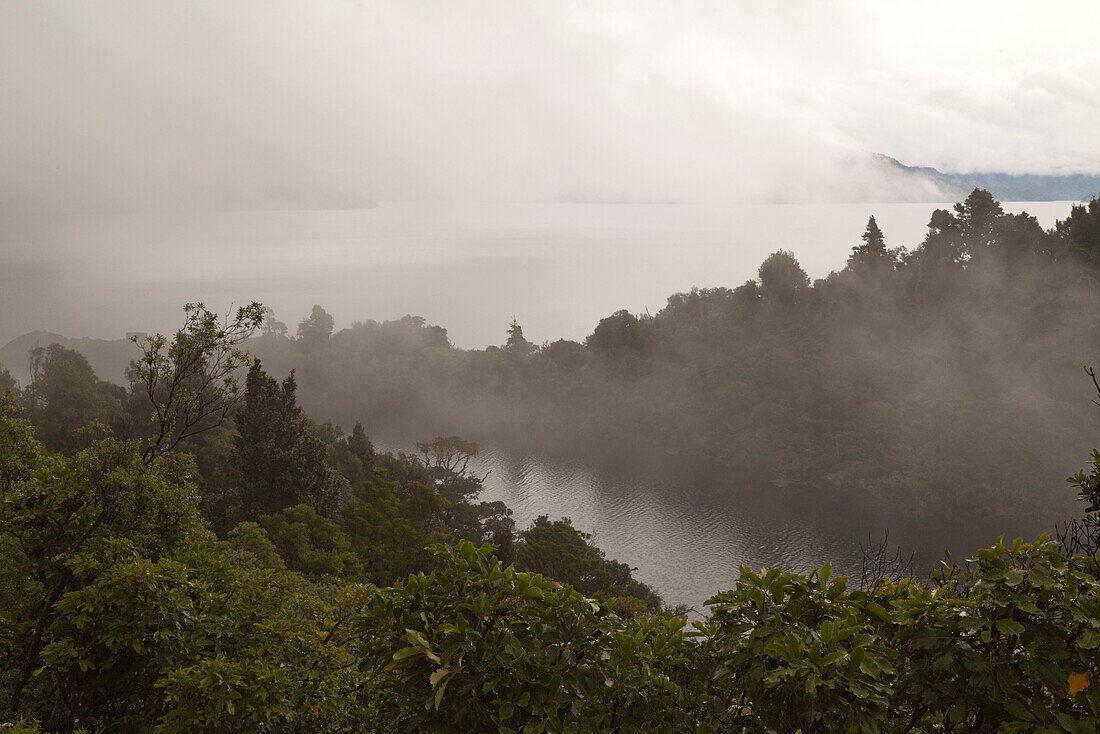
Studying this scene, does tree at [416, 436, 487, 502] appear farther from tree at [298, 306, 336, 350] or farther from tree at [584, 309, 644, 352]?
tree at [298, 306, 336, 350]

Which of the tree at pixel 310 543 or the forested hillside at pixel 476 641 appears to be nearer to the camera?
the forested hillside at pixel 476 641

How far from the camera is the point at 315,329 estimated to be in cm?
11700

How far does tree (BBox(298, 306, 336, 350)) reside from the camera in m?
116

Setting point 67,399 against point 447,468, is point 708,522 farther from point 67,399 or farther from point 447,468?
point 67,399

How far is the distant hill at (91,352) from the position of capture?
395 feet

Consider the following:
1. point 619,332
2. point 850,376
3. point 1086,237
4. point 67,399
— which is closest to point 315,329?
point 619,332

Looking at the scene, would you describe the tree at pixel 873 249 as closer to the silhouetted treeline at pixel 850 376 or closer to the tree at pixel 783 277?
the silhouetted treeline at pixel 850 376

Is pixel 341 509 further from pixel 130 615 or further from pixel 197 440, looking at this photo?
pixel 130 615

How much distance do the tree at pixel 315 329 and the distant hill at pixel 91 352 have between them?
105 ft

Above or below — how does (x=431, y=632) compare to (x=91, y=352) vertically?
above

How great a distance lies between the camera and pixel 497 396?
9294 cm

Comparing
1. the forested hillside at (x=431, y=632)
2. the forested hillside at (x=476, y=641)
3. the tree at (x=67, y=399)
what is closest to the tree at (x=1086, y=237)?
the forested hillside at (x=431, y=632)

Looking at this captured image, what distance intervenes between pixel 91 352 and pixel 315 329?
147 feet

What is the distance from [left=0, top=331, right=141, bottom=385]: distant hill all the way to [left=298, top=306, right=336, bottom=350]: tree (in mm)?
31996
